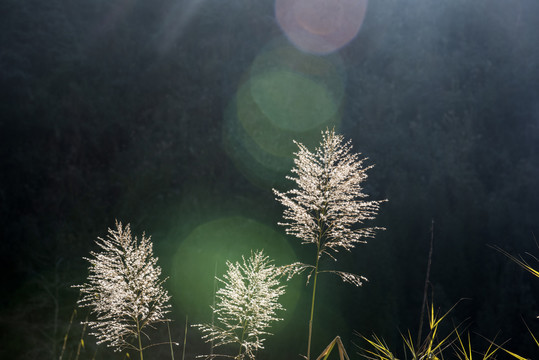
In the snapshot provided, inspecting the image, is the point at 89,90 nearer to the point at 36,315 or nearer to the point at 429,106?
the point at 36,315

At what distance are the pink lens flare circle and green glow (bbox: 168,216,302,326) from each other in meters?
2.21

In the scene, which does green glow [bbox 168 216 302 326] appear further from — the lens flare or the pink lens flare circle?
the pink lens flare circle

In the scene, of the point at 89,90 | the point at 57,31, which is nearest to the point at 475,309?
the point at 89,90

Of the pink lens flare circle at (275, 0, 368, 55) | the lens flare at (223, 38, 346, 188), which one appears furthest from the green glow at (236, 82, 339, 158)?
the pink lens flare circle at (275, 0, 368, 55)

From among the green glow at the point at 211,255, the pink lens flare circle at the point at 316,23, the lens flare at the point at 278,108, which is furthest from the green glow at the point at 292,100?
the green glow at the point at 211,255

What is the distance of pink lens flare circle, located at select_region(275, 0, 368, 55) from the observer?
4.72 m

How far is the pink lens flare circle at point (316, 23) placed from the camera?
15.5 feet

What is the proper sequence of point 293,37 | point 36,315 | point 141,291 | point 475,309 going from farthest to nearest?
1. point 293,37
2. point 475,309
3. point 36,315
4. point 141,291

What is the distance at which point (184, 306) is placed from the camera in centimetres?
371

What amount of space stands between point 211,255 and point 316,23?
295 cm

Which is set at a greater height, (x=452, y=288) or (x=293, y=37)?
(x=293, y=37)

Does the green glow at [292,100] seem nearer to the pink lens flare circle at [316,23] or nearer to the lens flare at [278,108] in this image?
the lens flare at [278,108]

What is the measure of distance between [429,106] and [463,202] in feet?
4.00

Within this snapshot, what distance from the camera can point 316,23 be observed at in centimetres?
479
